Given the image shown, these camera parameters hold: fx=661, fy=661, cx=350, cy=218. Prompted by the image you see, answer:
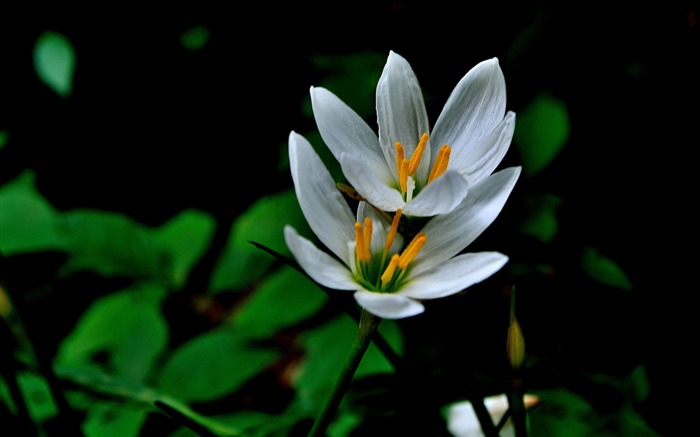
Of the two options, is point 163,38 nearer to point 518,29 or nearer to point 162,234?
point 162,234

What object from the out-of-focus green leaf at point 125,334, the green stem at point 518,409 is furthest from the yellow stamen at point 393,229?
the out-of-focus green leaf at point 125,334

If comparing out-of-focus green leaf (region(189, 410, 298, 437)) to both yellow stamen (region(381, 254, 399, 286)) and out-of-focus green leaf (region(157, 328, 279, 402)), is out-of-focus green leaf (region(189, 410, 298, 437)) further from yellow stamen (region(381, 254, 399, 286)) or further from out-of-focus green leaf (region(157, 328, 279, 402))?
yellow stamen (region(381, 254, 399, 286))

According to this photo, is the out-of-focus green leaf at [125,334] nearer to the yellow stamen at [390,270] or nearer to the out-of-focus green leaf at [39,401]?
the out-of-focus green leaf at [39,401]

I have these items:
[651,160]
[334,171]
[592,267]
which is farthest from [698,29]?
[334,171]

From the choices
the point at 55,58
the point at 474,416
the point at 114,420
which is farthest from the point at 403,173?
the point at 55,58

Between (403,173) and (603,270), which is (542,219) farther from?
(403,173)
